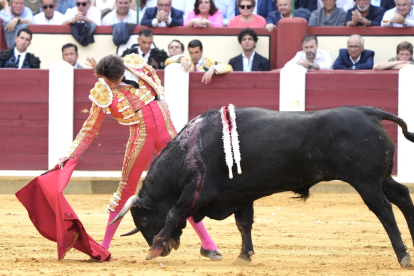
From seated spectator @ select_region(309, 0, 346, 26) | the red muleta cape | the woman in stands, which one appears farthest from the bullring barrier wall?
the red muleta cape

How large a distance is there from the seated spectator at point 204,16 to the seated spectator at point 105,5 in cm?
96

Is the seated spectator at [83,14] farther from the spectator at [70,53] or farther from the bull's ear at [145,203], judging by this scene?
the bull's ear at [145,203]

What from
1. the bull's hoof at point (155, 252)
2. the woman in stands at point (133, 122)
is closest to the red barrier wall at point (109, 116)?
the woman in stands at point (133, 122)

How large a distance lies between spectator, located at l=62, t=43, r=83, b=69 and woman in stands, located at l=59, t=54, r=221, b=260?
374 centimetres

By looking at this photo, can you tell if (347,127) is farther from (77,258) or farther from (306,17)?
(306,17)

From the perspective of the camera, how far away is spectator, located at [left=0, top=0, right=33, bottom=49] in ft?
27.3

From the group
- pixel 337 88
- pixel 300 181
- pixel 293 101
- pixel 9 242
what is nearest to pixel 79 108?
Answer: pixel 293 101

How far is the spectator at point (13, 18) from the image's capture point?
833 cm

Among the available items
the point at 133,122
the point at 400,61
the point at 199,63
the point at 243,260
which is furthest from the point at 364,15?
the point at 243,260

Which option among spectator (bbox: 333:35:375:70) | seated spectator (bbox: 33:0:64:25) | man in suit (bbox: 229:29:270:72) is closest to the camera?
spectator (bbox: 333:35:375:70)

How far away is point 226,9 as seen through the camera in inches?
337

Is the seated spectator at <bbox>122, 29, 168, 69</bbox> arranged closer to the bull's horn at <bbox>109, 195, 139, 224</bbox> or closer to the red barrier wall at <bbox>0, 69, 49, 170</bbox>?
the red barrier wall at <bbox>0, 69, 49, 170</bbox>

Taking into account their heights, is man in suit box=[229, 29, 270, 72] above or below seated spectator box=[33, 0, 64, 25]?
below

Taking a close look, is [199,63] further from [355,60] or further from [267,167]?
[267,167]
